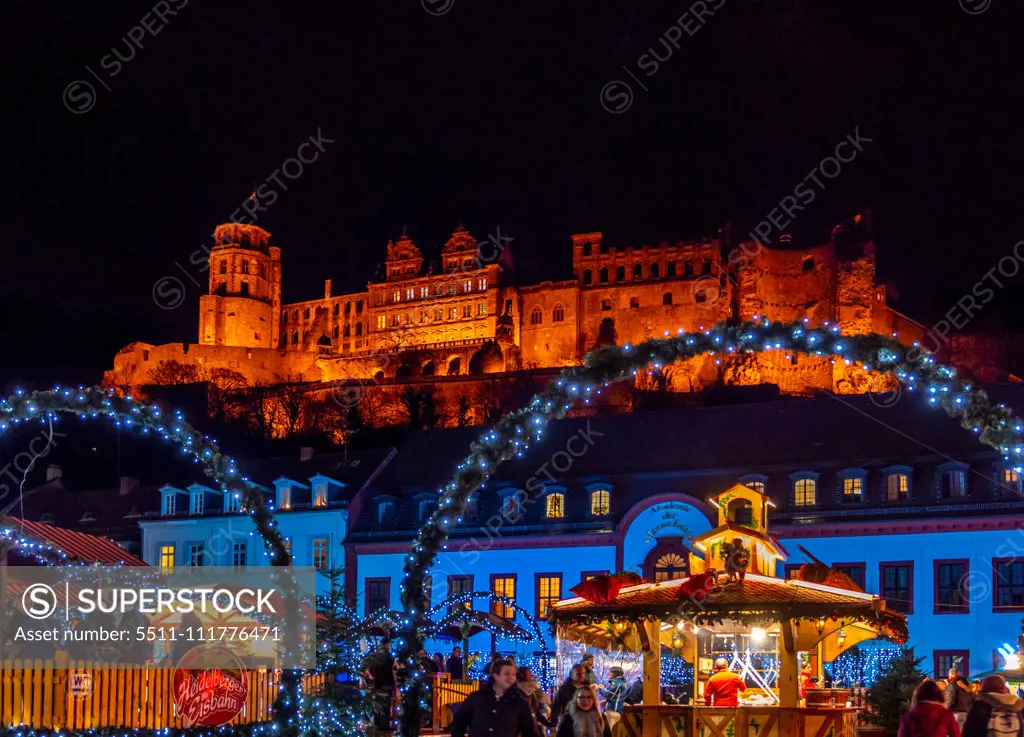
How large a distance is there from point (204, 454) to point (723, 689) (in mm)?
7562

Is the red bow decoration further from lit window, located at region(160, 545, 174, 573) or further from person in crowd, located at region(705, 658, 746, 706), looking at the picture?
lit window, located at region(160, 545, 174, 573)

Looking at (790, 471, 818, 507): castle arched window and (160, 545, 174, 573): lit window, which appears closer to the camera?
(790, 471, 818, 507): castle arched window

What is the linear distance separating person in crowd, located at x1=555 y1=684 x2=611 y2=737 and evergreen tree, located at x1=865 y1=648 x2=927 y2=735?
6791 mm

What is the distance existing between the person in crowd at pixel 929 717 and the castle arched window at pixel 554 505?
33.2 meters

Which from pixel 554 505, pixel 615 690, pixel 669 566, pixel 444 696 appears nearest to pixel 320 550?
pixel 554 505

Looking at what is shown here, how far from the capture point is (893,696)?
2141cm

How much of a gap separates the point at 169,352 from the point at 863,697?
116954 mm

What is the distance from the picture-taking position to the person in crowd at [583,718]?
16078mm

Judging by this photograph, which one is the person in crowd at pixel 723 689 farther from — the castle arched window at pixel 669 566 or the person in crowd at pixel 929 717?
the castle arched window at pixel 669 566

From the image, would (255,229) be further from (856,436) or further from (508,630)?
(508,630)

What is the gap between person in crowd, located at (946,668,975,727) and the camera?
858 inches

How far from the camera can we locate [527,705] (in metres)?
13.9

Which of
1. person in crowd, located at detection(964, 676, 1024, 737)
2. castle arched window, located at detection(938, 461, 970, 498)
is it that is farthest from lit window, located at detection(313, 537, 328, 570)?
person in crowd, located at detection(964, 676, 1024, 737)

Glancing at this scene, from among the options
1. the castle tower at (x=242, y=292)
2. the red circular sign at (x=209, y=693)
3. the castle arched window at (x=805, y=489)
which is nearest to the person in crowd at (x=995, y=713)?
the red circular sign at (x=209, y=693)
